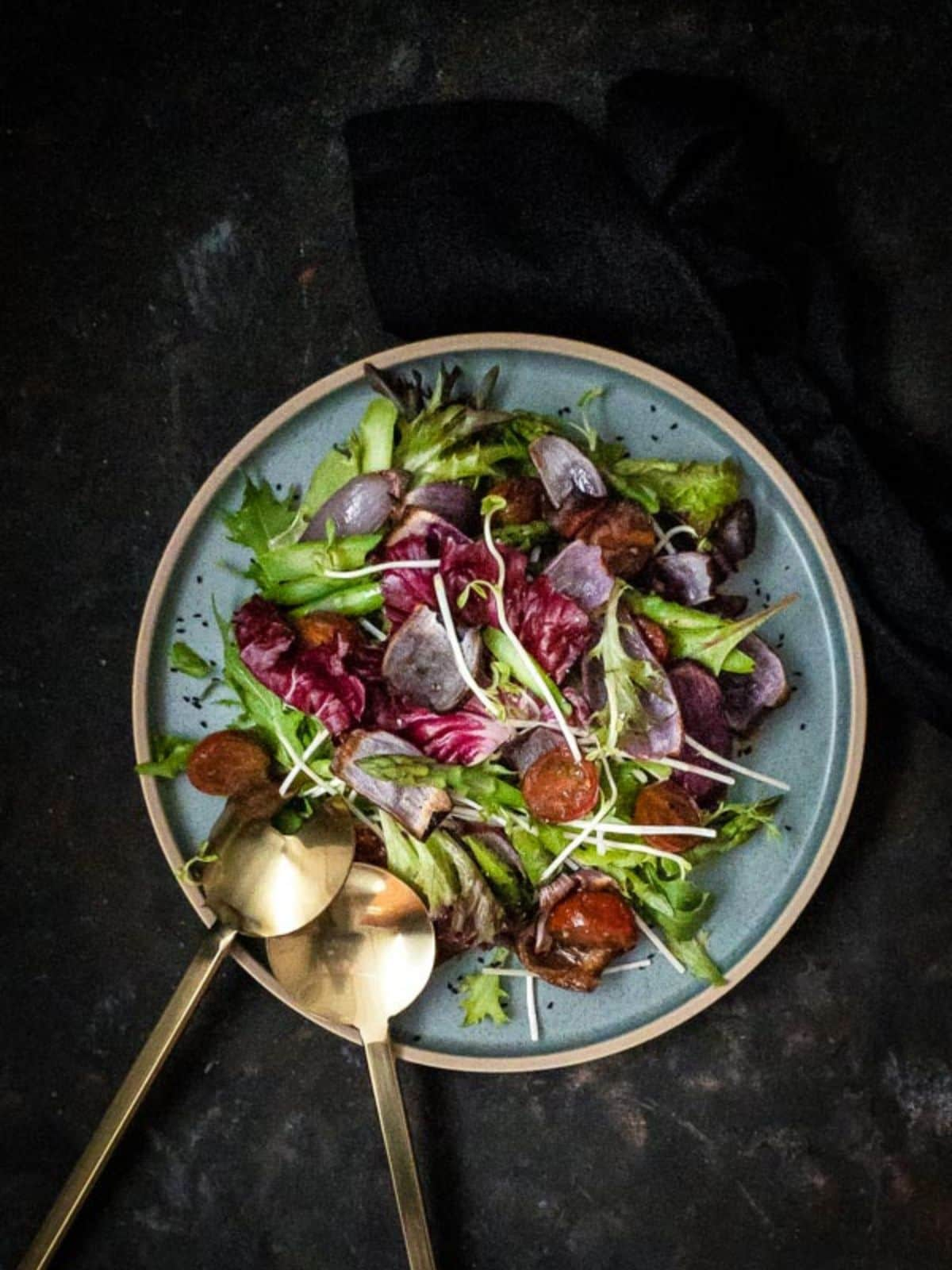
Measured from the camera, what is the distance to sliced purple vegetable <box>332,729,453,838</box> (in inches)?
61.2

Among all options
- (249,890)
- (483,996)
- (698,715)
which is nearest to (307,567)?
(249,890)

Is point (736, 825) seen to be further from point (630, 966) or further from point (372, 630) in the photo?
point (372, 630)

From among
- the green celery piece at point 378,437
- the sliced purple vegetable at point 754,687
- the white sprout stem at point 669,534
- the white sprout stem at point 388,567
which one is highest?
the green celery piece at point 378,437

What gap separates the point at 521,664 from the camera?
5.13 ft

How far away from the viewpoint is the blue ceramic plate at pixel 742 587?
1646 millimetres

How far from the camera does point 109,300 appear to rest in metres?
1.83

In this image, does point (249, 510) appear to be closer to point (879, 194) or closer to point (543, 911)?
point (543, 911)

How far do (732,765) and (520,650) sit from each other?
34 centimetres

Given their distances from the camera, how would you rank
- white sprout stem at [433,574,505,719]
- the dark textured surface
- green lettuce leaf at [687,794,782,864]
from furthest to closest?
the dark textured surface < green lettuce leaf at [687,794,782,864] < white sprout stem at [433,574,505,719]

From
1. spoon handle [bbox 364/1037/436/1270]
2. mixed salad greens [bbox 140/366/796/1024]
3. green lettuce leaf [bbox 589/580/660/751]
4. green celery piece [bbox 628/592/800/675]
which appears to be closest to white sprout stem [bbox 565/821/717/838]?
mixed salad greens [bbox 140/366/796/1024]

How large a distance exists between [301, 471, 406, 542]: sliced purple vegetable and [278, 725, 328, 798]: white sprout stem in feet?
0.87

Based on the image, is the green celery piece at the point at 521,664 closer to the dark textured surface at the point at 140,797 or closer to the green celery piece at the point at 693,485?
the green celery piece at the point at 693,485

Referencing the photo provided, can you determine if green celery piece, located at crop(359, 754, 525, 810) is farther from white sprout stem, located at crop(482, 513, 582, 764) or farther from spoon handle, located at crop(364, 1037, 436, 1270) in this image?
spoon handle, located at crop(364, 1037, 436, 1270)

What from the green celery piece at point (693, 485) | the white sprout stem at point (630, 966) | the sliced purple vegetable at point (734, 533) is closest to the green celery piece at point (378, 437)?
the green celery piece at point (693, 485)
